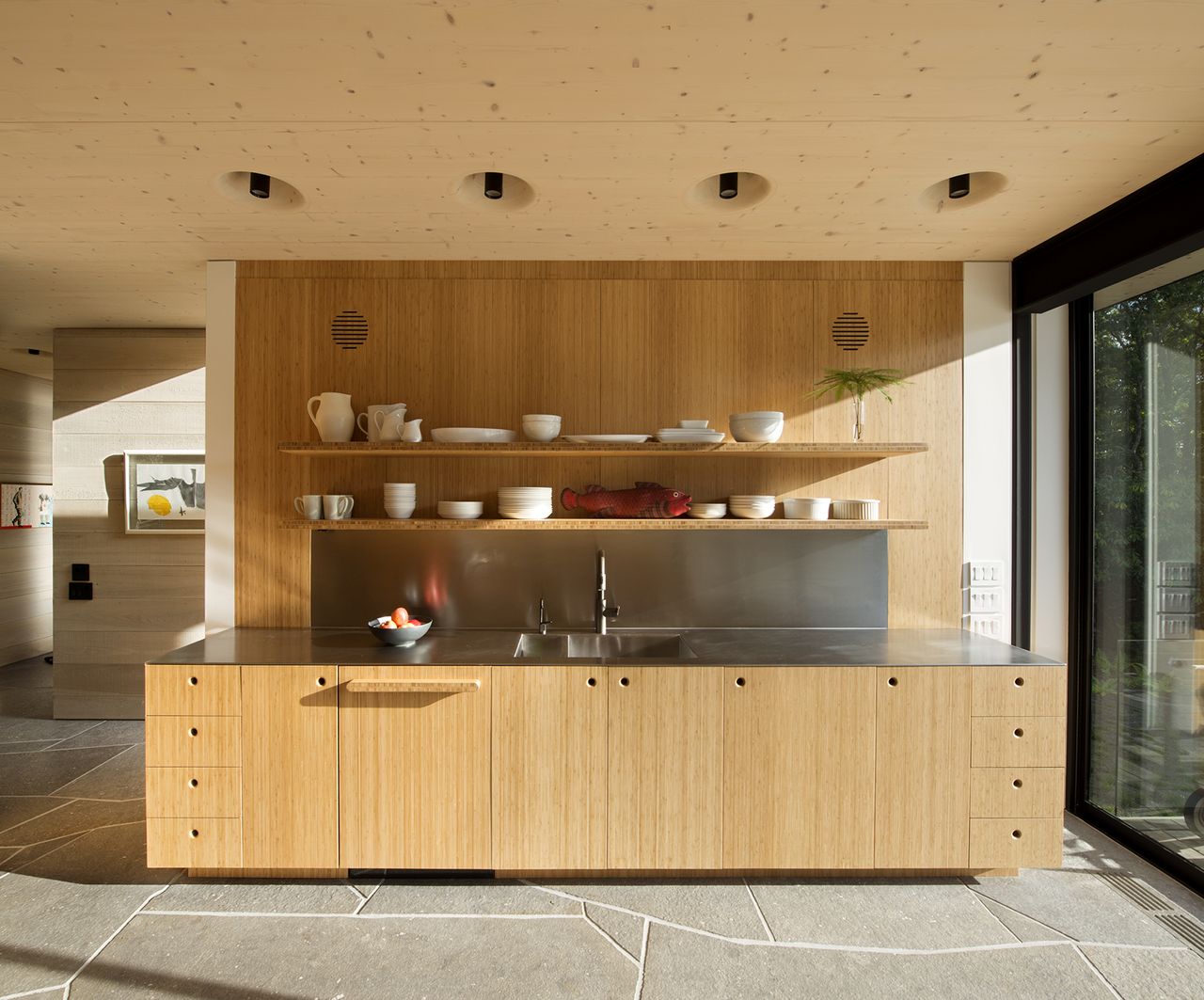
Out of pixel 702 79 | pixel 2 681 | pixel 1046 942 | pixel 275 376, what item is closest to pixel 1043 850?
pixel 1046 942

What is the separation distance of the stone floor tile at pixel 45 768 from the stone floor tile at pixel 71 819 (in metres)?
0.14

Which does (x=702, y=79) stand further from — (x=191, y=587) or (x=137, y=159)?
(x=191, y=587)

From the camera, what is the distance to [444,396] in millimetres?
3158

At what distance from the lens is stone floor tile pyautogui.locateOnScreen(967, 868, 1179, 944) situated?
2225 millimetres

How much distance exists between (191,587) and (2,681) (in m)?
2.23

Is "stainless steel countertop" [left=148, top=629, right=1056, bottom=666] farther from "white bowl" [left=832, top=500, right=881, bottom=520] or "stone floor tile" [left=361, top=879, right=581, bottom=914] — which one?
"stone floor tile" [left=361, top=879, right=581, bottom=914]

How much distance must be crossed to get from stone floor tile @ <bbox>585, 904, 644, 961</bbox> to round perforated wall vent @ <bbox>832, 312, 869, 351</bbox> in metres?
2.38

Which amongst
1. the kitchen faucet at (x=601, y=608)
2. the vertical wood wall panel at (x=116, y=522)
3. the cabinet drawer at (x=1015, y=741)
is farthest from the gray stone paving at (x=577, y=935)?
the vertical wood wall panel at (x=116, y=522)

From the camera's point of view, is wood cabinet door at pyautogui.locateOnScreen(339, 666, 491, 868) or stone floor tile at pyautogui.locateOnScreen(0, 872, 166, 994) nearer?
stone floor tile at pyautogui.locateOnScreen(0, 872, 166, 994)

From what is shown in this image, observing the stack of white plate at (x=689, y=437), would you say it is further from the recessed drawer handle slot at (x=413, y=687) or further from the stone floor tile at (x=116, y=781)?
the stone floor tile at (x=116, y=781)

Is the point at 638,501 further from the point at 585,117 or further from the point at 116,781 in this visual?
the point at 116,781

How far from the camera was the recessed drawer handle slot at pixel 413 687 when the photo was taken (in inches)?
95.7

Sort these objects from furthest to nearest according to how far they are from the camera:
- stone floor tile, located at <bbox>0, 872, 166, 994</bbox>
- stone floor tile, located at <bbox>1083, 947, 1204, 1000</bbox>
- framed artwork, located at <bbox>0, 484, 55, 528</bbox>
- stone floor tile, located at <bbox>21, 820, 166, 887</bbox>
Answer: framed artwork, located at <bbox>0, 484, 55, 528</bbox> < stone floor tile, located at <bbox>21, 820, 166, 887</bbox> < stone floor tile, located at <bbox>0, 872, 166, 994</bbox> < stone floor tile, located at <bbox>1083, 947, 1204, 1000</bbox>

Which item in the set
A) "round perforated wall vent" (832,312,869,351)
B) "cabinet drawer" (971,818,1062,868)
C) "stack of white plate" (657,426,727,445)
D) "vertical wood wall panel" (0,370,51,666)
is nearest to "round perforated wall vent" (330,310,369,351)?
"stack of white plate" (657,426,727,445)
